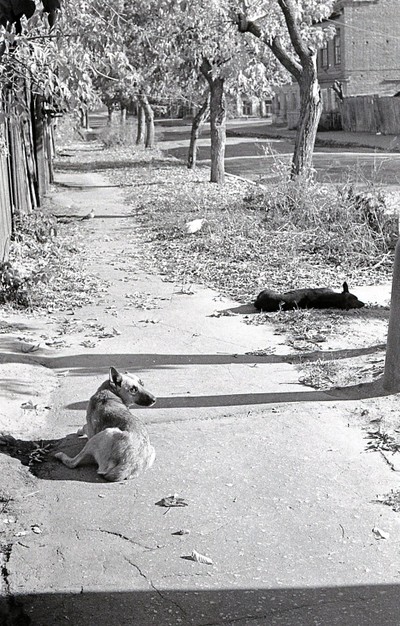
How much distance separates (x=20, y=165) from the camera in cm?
1778

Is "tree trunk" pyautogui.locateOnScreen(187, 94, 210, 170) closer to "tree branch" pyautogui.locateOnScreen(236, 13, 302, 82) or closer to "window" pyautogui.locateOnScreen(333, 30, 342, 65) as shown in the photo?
"tree branch" pyautogui.locateOnScreen(236, 13, 302, 82)

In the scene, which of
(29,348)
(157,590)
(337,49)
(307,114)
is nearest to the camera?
(157,590)

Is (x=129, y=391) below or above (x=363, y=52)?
below

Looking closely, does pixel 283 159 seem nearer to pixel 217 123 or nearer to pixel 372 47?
pixel 217 123

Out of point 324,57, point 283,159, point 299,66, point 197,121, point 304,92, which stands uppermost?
point 324,57

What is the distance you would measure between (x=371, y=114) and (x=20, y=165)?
35408 millimetres

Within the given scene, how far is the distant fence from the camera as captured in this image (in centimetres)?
4656

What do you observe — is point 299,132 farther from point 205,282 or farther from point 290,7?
point 205,282

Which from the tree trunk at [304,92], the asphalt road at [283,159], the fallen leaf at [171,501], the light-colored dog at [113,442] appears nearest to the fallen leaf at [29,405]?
the light-colored dog at [113,442]

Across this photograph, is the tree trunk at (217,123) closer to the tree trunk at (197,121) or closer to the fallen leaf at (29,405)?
the tree trunk at (197,121)

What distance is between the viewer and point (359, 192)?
15109mm

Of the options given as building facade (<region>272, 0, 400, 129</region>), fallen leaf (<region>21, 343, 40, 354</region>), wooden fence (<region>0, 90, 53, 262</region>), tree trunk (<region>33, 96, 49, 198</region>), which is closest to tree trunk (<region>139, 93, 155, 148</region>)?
building facade (<region>272, 0, 400, 129</region>)

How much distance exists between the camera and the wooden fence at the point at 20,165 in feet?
44.2

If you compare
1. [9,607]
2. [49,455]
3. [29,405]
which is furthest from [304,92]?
[9,607]
